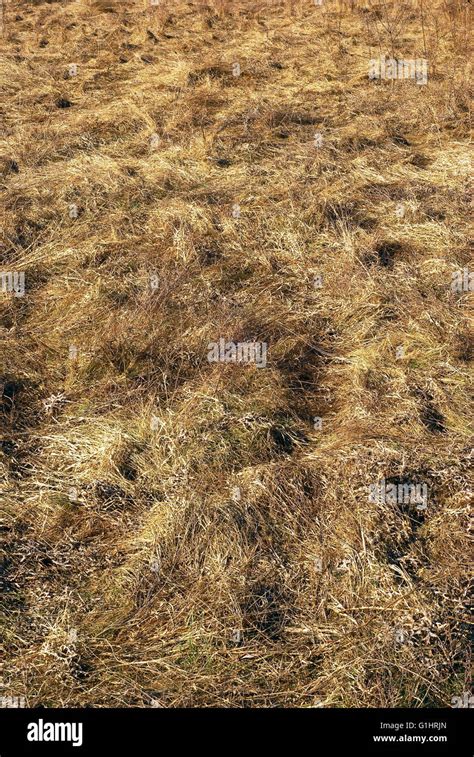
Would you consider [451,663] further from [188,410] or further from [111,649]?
[188,410]

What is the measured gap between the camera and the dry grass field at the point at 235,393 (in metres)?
3.64

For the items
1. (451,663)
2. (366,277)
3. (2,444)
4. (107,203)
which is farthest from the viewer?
(107,203)

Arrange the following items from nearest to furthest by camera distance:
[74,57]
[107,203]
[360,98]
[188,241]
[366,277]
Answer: [366,277], [188,241], [107,203], [360,98], [74,57]

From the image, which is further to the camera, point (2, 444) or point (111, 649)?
point (2, 444)

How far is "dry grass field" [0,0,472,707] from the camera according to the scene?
A: 3.64 meters

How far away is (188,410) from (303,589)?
4.87ft

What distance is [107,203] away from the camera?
24.4 feet

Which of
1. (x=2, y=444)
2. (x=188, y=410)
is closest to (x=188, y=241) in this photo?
(x=188, y=410)

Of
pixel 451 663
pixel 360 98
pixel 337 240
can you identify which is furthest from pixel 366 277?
pixel 360 98

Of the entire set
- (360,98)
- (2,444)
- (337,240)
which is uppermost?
(360,98)

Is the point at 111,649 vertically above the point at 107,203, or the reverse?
the point at 107,203

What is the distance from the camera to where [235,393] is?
5074 millimetres

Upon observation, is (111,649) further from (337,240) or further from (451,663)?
(337,240)

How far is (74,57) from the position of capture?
36.8 ft
